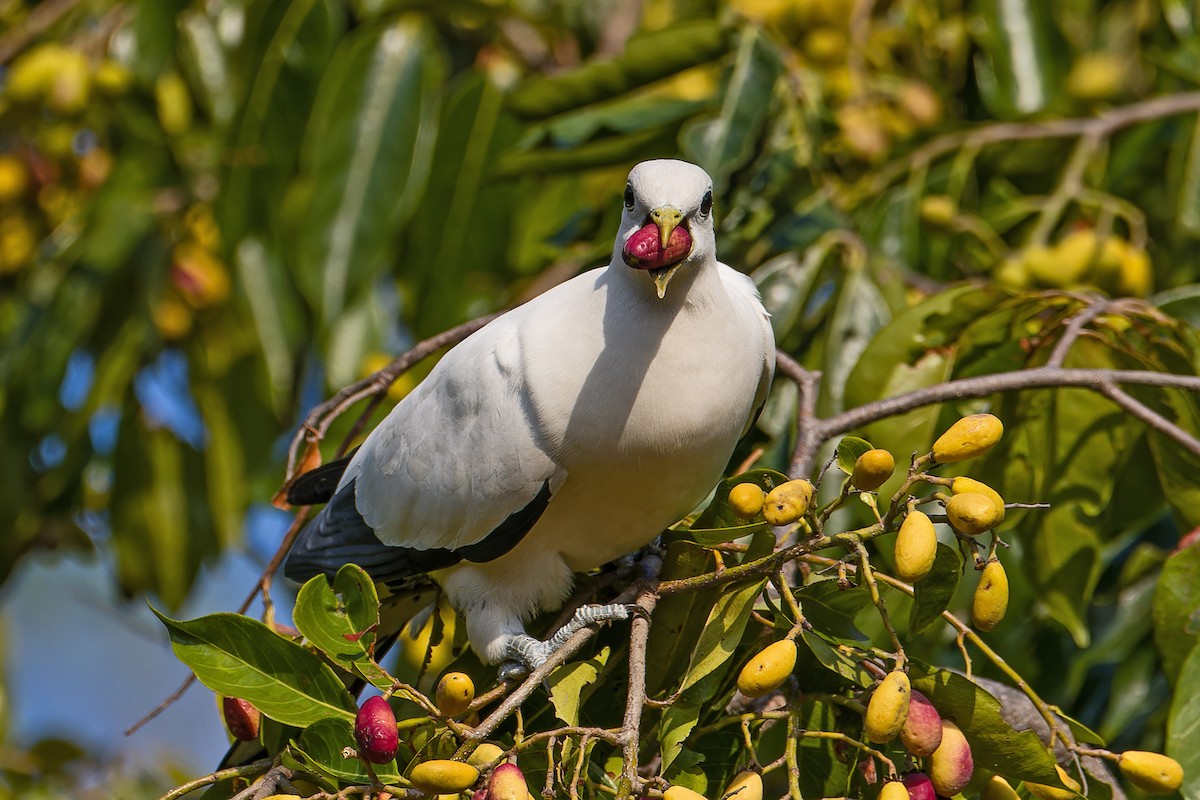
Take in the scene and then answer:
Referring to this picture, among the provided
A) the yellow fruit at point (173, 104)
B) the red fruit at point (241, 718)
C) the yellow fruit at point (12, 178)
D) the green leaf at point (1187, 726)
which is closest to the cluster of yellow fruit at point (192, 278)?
the yellow fruit at point (173, 104)

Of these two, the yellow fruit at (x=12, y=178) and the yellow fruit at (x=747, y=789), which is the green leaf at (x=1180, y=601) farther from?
the yellow fruit at (x=12, y=178)

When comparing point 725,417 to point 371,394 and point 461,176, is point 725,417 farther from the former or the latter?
point 461,176

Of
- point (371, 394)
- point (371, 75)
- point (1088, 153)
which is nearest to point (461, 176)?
point (371, 75)

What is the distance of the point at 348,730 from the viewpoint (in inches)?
67.4

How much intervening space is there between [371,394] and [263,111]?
1562mm

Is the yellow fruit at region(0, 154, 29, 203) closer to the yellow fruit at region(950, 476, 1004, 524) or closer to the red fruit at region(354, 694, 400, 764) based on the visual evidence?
the red fruit at region(354, 694, 400, 764)

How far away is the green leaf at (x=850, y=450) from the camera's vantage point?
1.67 meters

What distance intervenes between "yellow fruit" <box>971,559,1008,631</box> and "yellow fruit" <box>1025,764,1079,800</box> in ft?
0.78

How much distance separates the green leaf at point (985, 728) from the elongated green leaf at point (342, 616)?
2.46 feet

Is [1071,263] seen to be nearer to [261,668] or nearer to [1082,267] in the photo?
[1082,267]

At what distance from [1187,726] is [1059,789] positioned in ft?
1.16

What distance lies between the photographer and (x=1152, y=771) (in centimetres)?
168

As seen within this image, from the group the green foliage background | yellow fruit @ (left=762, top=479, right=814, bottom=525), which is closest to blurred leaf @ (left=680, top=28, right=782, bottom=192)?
the green foliage background

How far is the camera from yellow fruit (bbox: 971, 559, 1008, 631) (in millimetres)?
1598
